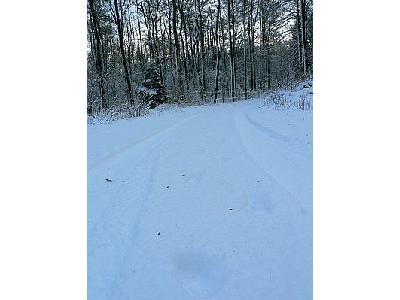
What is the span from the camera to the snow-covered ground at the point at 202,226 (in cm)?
177

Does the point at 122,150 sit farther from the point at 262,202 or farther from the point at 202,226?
the point at 202,226

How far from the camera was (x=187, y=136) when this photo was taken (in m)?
6.43

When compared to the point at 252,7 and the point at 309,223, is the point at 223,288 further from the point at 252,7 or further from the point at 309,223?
the point at 252,7

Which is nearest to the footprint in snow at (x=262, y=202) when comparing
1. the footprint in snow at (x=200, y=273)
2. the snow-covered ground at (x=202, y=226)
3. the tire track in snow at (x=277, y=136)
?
the snow-covered ground at (x=202, y=226)


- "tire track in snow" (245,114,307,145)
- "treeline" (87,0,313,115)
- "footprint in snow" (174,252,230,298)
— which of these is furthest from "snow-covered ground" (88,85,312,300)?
"treeline" (87,0,313,115)

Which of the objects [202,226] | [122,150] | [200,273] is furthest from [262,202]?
[122,150]

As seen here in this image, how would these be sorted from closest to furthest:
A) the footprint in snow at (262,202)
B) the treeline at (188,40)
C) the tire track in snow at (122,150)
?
1. the footprint in snow at (262,202)
2. the tire track in snow at (122,150)
3. the treeline at (188,40)

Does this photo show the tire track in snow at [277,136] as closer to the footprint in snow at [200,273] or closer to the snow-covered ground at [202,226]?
the snow-covered ground at [202,226]

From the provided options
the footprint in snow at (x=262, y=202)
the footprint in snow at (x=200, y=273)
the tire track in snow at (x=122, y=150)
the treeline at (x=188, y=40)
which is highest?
the treeline at (x=188, y=40)

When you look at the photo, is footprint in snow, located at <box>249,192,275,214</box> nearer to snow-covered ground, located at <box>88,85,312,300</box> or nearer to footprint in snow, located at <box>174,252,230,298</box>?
snow-covered ground, located at <box>88,85,312,300</box>

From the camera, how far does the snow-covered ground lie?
69.7 inches

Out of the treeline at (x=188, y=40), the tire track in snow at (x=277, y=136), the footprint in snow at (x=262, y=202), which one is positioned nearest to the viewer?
the footprint in snow at (x=262, y=202)

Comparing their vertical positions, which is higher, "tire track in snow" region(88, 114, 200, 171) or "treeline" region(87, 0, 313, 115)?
"treeline" region(87, 0, 313, 115)
